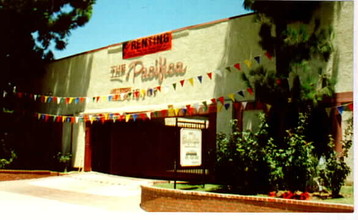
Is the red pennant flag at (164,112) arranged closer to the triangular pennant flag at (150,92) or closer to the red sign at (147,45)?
the triangular pennant flag at (150,92)

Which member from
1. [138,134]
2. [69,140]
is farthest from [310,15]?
[69,140]

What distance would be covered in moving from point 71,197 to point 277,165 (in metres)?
5.64

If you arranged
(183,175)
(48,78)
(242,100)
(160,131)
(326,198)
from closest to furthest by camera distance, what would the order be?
(326,198)
(242,100)
(183,175)
(160,131)
(48,78)

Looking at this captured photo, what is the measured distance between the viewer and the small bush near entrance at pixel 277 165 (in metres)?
7.93

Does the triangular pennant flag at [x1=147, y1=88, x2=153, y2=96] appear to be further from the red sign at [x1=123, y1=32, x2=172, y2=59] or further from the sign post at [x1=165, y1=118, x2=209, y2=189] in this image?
the sign post at [x1=165, y1=118, x2=209, y2=189]

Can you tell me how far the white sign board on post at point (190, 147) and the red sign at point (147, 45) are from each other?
512cm

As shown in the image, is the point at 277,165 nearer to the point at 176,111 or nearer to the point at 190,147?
the point at 190,147

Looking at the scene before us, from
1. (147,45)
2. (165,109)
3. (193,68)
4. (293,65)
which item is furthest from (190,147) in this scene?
(147,45)

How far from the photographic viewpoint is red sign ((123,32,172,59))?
44.8ft

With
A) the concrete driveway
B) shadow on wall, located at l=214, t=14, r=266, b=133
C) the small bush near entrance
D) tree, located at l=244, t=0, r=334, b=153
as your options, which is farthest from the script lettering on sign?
the small bush near entrance

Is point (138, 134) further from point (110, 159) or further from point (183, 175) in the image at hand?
point (183, 175)

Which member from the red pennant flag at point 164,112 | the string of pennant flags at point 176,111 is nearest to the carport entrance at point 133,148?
the string of pennant flags at point 176,111

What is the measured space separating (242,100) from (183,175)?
149 inches

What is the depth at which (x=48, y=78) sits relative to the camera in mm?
18016
